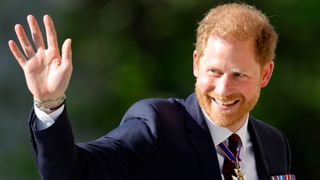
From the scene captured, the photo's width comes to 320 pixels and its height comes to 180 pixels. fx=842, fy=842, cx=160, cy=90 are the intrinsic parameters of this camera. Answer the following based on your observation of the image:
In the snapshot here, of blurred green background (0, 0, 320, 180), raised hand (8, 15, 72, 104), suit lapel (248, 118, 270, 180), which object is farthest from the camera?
blurred green background (0, 0, 320, 180)

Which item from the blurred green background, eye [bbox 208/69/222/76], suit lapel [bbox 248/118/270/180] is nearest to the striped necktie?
suit lapel [bbox 248/118/270/180]

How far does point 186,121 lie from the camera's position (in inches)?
118

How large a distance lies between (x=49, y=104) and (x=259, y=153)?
0.96 metres

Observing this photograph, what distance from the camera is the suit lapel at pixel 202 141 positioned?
290 cm

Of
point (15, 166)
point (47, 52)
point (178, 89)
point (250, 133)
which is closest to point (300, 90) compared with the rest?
point (178, 89)

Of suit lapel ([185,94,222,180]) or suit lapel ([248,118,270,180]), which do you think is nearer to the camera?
suit lapel ([185,94,222,180])

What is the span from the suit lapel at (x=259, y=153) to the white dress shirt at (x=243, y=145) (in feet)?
0.05

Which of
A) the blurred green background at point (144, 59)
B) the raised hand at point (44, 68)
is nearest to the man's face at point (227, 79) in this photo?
the raised hand at point (44, 68)

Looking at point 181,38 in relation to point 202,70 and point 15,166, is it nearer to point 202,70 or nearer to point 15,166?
point 15,166

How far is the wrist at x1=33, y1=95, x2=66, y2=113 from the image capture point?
8.27 feet

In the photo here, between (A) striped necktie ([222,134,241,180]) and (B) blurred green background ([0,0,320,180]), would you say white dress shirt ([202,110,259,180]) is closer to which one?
(A) striped necktie ([222,134,241,180])

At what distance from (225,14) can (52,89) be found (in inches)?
30.5

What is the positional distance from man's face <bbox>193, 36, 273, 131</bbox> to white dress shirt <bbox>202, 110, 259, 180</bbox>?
0.11 feet

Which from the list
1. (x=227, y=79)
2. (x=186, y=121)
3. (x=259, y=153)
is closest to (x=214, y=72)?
(x=227, y=79)
